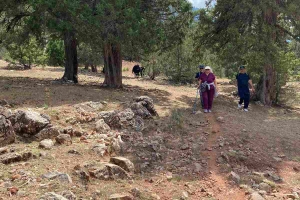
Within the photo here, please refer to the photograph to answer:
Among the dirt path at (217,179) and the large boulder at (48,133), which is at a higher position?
the large boulder at (48,133)

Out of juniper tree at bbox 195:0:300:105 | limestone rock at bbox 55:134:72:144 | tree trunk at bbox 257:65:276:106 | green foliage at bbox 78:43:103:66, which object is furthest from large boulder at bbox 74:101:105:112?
green foliage at bbox 78:43:103:66

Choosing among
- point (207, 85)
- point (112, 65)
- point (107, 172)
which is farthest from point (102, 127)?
point (112, 65)

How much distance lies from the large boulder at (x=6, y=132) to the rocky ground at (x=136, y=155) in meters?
0.02

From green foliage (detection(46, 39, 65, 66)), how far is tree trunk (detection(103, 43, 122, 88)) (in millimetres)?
16351

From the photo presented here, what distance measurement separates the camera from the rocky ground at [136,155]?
4.40 metres

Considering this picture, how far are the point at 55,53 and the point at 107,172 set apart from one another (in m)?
25.4

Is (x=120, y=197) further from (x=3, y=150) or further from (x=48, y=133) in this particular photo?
(x=48, y=133)

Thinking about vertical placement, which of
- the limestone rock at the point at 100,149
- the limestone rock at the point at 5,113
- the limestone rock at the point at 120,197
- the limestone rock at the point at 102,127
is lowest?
the limestone rock at the point at 120,197

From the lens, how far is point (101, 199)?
409cm

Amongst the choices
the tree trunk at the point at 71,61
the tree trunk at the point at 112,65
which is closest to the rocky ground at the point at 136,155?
the tree trunk at the point at 112,65

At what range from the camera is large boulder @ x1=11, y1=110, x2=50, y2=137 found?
5668 mm

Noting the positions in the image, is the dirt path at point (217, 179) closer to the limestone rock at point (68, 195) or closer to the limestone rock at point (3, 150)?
the limestone rock at point (68, 195)

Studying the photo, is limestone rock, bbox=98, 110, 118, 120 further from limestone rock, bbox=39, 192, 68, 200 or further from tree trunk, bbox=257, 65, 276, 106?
tree trunk, bbox=257, 65, 276, 106

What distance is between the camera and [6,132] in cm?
525
